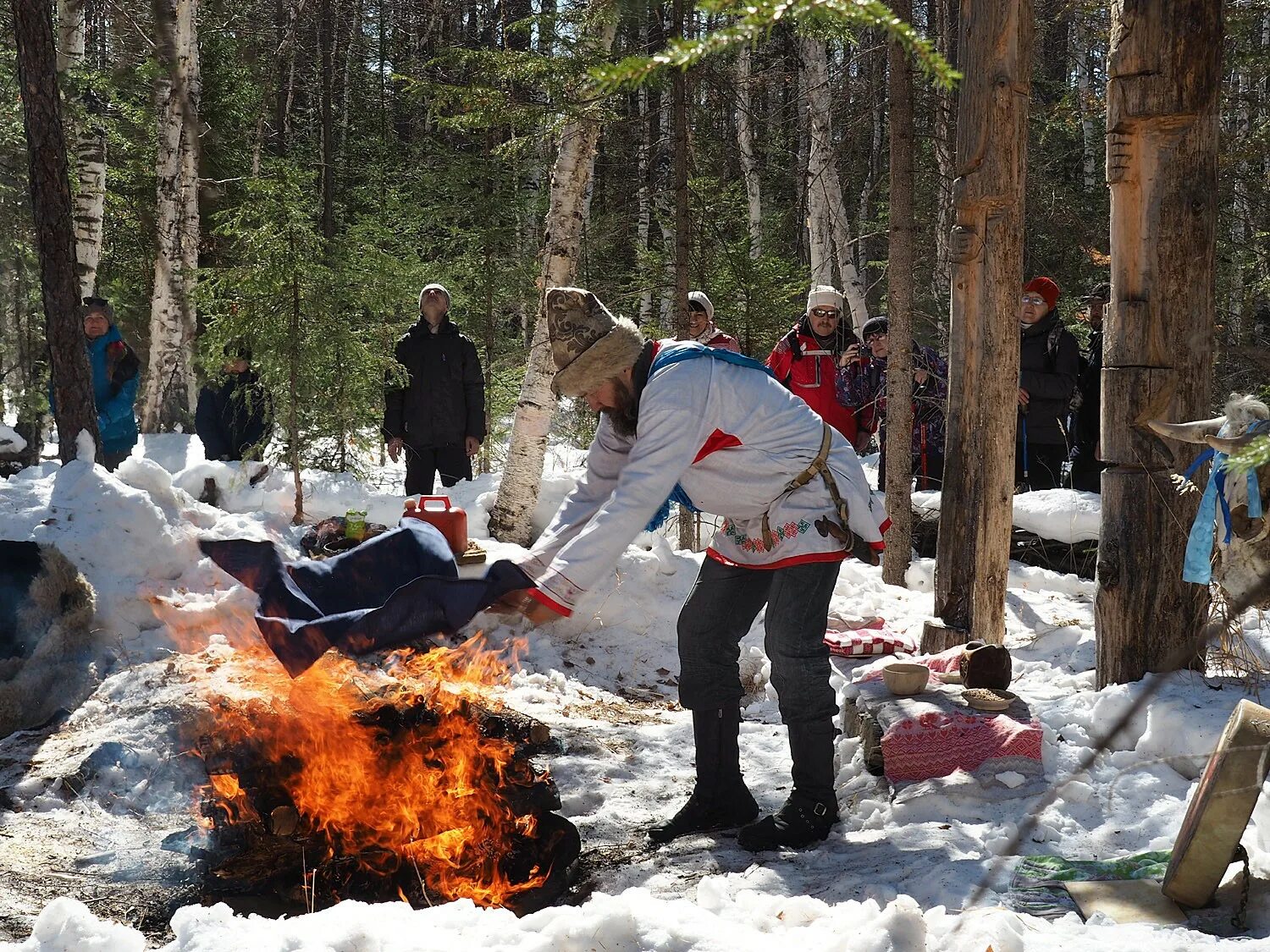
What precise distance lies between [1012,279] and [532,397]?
452cm

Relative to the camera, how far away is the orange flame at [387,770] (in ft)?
13.5

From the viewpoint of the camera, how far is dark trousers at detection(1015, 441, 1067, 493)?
870 cm

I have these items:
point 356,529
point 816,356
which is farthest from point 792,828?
point 816,356

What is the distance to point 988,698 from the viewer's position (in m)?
4.57

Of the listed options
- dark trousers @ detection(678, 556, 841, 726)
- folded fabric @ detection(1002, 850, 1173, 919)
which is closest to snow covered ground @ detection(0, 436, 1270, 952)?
folded fabric @ detection(1002, 850, 1173, 919)

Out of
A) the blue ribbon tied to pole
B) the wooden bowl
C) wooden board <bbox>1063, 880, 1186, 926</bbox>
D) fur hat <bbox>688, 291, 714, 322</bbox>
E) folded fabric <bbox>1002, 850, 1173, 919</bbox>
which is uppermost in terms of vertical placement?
fur hat <bbox>688, 291, 714, 322</bbox>

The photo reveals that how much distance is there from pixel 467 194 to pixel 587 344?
13.1 metres

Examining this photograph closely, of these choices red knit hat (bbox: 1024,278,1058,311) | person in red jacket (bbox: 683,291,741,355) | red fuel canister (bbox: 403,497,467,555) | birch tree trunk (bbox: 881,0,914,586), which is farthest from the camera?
person in red jacket (bbox: 683,291,741,355)

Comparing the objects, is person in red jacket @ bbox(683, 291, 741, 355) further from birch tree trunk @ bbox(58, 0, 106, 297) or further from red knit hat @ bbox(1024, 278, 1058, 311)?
birch tree trunk @ bbox(58, 0, 106, 297)

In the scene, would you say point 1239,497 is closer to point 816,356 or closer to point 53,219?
point 816,356

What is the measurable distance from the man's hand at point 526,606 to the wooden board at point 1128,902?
1.78 metres

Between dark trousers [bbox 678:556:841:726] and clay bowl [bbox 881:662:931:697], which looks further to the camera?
clay bowl [bbox 881:662:931:697]

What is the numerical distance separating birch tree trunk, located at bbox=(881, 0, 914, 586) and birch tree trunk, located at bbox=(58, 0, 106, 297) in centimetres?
899

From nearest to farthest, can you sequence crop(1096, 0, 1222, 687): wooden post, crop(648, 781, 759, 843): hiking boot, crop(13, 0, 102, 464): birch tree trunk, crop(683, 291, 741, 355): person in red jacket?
1. crop(648, 781, 759, 843): hiking boot
2. crop(1096, 0, 1222, 687): wooden post
3. crop(13, 0, 102, 464): birch tree trunk
4. crop(683, 291, 741, 355): person in red jacket
